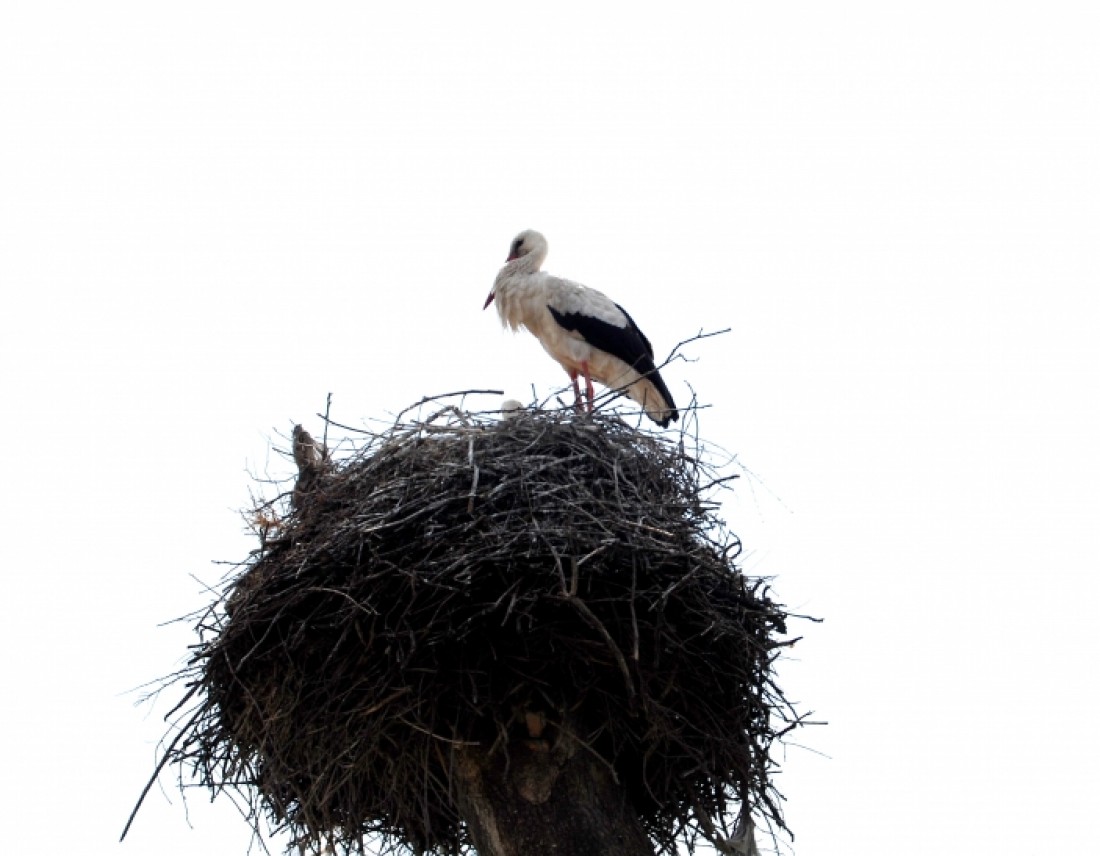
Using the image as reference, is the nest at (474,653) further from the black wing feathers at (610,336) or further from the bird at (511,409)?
the black wing feathers at (610,336)

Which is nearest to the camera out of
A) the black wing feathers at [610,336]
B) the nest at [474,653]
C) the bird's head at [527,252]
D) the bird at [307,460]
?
the nest at [474,653]

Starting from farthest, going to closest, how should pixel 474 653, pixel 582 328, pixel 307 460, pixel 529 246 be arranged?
pixel 529 246 < pixel 582 328 < pixel 307 460 < pixel 474 653

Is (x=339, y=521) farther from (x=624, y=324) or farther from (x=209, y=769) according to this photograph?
(x=624, y=324)

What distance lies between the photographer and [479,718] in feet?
15.0

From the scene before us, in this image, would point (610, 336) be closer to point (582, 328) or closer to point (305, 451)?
point (582, 328)

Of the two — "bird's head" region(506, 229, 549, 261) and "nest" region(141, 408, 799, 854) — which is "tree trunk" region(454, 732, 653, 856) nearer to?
"nest" region(141, 408, 799, 854)

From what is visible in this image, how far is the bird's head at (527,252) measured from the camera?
8.14 meters

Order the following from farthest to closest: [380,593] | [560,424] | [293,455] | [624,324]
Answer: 1. [624,324]
2. [293,455]
3. [560,424]
4. [380,593]

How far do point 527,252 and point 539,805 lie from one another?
166 inches

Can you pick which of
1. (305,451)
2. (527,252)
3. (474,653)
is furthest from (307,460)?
(527,252)

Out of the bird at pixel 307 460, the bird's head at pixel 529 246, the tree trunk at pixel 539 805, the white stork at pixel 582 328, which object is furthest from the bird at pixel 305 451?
the bird's head at pixel 529 246

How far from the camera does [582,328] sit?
309 inches

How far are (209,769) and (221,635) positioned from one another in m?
0.42

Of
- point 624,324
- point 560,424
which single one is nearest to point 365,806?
point 560,424
